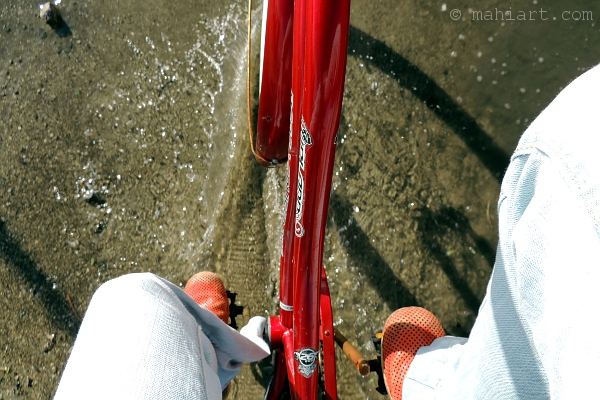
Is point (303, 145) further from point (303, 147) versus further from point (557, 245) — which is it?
point (557, 245)

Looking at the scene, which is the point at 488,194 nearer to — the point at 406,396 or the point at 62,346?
the point at 406,396

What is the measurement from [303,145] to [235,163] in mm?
852

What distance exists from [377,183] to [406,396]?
2.21 feet

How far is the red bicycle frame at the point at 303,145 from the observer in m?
0.64

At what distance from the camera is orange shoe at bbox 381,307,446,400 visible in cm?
110

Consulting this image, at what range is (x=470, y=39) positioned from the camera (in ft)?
4.91

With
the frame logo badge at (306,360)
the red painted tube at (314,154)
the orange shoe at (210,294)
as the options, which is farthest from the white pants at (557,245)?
the orange shoe at (210,294)

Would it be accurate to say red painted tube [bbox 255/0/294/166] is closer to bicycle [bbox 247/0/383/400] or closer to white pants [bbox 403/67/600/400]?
bicycle [bbox 247/0/383/400]

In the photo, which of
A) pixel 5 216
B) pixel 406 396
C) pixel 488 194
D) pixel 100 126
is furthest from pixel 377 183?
pixel 5 216

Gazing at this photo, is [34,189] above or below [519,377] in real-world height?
below

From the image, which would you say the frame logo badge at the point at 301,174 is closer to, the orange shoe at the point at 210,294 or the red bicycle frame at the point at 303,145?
the red bicycle frame at the point at 303,145

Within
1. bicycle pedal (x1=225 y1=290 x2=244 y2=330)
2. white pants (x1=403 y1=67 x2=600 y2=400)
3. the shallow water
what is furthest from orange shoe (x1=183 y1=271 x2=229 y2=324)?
white pants (x1=403 y1=67 x2=600 y2=400)

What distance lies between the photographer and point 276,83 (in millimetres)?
920

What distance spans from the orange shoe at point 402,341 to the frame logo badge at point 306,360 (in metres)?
0.27
